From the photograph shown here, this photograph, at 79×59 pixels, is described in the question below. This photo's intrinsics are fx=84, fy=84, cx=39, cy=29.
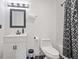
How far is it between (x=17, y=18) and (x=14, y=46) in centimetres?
101

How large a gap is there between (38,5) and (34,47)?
1600 millimetres

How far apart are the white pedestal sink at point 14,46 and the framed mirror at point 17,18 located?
58cm

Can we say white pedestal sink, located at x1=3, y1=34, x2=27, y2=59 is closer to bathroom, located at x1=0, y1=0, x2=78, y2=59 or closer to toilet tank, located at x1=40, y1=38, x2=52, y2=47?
bathroom, located at x1=0, y1=0, x2=78, y2=59

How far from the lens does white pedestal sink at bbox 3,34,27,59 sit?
254cm

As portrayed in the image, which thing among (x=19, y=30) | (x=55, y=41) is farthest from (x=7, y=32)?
(x=55, y=41)

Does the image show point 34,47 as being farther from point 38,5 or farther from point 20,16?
point 38,5

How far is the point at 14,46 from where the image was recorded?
8.41 ft

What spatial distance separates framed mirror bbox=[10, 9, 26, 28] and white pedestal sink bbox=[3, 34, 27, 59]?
578 mm

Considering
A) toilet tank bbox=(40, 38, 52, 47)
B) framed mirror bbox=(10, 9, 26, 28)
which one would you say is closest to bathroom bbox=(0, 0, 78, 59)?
framed mirror bbox=(10, 9, 26, 28)

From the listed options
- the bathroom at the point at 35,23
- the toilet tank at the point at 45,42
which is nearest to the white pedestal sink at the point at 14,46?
the bathroom at the point at 35,23

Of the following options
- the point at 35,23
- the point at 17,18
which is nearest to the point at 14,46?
the point at 17,18

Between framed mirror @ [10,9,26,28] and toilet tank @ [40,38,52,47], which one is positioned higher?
framed mirror @ [10,9,26,28]

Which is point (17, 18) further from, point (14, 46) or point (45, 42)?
point (45, 42)

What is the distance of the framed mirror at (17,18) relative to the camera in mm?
2965
